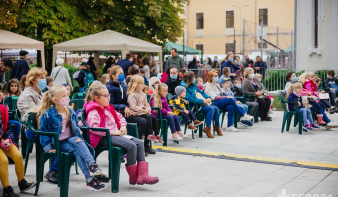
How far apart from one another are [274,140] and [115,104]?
3637 mm

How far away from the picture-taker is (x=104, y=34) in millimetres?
14617

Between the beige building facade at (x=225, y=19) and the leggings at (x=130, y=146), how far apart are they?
38.6 meters

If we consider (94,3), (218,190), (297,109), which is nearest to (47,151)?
(218,190)

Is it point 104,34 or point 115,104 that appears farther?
point 104,34

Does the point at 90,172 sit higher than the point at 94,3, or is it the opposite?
the point at 94,3

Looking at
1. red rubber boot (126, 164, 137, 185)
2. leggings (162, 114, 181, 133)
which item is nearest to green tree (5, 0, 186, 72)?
leggings (162, 114, 181, 133)

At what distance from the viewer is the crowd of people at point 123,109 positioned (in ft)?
16.2

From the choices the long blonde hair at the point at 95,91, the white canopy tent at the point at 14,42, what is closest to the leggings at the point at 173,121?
the long blonde hair at the point at 95,91

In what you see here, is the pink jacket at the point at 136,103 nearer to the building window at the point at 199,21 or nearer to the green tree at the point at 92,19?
the green tree at the point at 92,19

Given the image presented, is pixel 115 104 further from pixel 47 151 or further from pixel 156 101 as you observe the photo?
pixel 47 151

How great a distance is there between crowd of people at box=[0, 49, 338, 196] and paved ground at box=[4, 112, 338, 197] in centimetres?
28

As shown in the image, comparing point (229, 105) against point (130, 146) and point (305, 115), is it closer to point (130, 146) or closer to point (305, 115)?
point (305, 115)

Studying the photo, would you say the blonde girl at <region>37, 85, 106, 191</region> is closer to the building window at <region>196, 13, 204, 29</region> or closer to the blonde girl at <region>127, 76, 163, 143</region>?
the blonde girl at <region>127, 76, 163, 143</region>

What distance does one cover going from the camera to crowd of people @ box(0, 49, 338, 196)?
494cm
